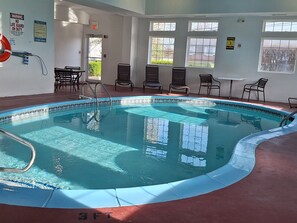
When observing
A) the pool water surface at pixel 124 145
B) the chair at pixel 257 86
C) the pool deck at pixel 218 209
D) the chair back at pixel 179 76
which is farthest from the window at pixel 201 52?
the pool deck at pixel 218 209

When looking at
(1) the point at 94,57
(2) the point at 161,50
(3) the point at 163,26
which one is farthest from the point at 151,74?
(1) the point at 94,57

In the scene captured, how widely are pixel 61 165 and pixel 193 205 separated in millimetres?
1908

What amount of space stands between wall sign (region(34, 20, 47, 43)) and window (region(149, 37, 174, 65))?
13.6ft

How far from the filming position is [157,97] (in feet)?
29.5

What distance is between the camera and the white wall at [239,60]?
361 inches

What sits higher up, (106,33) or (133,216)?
(106,33)

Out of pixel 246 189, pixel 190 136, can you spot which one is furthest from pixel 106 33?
pixel 246 189

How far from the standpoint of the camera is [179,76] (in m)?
10.1

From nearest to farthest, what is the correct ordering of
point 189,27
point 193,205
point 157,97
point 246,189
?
1. point 193,205
2. point 246,189
3. point 157,97
4. point 189,27

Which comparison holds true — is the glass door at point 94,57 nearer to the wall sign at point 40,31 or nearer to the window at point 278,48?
the wall sign at point 40,31

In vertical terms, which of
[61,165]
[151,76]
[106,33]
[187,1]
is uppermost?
[187,1]

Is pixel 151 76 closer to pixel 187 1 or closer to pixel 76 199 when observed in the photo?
pixel 187 1

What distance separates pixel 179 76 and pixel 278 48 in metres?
3.01

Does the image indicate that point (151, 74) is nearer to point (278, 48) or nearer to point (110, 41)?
point (110, 41)
